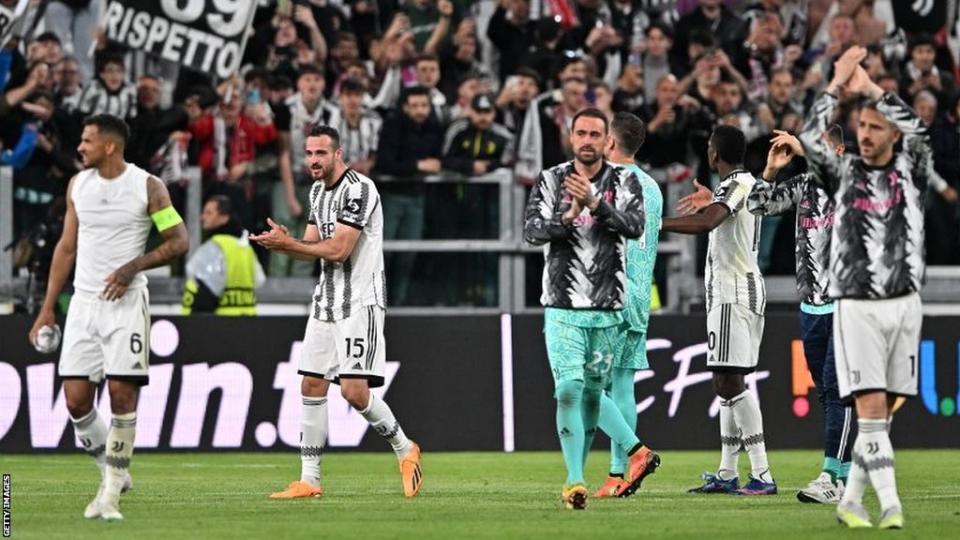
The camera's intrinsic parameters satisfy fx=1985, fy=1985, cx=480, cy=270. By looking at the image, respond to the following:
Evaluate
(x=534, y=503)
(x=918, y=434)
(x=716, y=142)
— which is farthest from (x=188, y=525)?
(x=918, y=434)

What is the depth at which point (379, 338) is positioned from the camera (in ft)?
44.7

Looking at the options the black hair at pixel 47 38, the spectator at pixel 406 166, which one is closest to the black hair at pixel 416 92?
the spectator at pixel 406 166

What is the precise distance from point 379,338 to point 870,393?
3.93 meters

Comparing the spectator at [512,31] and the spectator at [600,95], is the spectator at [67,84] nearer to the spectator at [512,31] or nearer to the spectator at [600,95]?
the spectator at [512,31]

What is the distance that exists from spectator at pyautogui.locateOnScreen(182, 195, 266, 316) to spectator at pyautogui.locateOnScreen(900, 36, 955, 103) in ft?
25.0

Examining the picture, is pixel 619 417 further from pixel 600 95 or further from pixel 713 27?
pixel 713 27

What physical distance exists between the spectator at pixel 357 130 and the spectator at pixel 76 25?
10.5 ft

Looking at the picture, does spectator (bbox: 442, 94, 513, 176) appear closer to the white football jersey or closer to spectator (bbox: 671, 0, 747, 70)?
spectator (bbox: 671, 0, 747, 70)

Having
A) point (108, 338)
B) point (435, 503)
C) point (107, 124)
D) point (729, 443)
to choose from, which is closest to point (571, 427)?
point (435, 503)

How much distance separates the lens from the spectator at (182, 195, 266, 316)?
64.0ft

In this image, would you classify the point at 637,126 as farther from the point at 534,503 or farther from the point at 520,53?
the point at 520,53

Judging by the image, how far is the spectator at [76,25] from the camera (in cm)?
2180

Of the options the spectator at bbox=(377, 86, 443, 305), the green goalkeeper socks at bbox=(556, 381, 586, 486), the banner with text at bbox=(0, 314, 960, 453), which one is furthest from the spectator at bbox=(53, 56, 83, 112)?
the green goalkeeper socks at bbox=(556, 381, 586, 486)

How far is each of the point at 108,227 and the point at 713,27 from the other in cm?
1274
